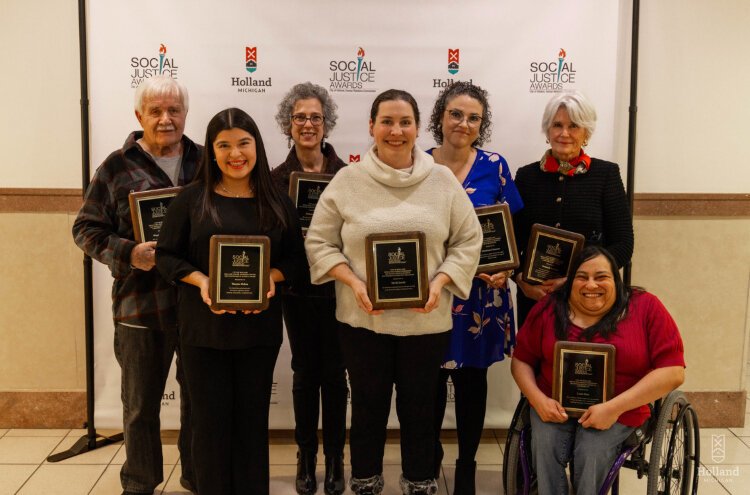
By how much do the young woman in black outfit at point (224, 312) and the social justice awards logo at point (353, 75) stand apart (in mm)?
1105

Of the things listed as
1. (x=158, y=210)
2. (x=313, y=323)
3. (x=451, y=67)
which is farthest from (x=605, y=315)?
(x=158, y=210)

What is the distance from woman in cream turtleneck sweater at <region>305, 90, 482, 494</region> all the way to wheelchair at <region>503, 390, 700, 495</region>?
0.34 m

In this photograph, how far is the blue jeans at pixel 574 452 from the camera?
88.8 inches

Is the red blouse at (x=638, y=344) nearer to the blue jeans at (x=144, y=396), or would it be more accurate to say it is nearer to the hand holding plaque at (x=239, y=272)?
the hand holding plaque at (x=239, y=272)

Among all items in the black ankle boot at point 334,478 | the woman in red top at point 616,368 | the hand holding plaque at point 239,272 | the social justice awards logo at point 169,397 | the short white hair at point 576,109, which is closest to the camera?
the hand holding plaque at point 239,272

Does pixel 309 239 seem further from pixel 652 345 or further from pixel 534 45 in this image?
pixel 534 45

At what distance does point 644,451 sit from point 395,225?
1218 mm

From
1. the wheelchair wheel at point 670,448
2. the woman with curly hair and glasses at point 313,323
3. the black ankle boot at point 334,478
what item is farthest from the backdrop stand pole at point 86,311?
the wheelchair wheel at point 670,448

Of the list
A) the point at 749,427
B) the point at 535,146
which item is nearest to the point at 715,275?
the point at 749,427

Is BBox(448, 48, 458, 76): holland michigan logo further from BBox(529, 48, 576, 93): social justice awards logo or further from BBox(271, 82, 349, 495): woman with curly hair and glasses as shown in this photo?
BBox(271, 82, 349, 495): woman with curly hair and glasses

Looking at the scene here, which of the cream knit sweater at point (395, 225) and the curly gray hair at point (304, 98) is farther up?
the curly gray hair at point (304, 98)

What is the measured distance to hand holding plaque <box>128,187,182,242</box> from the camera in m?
2.42

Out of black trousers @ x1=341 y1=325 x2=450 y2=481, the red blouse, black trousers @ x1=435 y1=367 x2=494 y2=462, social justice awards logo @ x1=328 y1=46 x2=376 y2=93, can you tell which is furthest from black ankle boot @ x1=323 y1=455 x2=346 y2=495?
social justice awards logo @ x1=328 y1=46 x2=376 y2=93

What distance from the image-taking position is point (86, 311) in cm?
324
